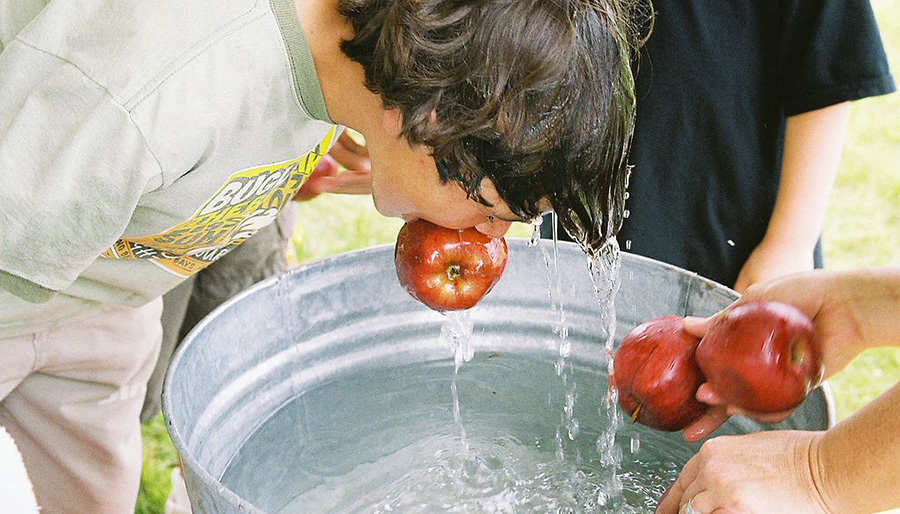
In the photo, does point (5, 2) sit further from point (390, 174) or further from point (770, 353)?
point (770, 353)

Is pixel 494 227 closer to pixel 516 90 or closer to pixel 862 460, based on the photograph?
pixel 516 90

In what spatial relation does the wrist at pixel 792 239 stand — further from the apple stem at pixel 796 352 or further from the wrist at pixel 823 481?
the wrist at pixel 823 481

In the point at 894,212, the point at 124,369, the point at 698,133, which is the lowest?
the point at 894,212

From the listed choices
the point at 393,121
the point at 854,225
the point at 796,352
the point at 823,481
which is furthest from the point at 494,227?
the point at 854,225

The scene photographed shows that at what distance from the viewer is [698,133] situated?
1.70 m

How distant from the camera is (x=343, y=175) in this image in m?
1.66

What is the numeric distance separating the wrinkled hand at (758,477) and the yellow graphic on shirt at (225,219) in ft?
2.23

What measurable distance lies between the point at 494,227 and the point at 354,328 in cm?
26

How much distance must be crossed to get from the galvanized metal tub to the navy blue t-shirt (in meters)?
0.42

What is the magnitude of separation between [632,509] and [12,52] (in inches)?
34.3

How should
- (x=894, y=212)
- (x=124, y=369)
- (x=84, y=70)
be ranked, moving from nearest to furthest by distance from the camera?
(x=84, y=70) < (x=124, y=369) < (x=894, y=212)

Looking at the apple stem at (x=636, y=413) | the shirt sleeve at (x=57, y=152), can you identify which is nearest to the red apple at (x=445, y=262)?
the apple stem at (x=636, y=413)

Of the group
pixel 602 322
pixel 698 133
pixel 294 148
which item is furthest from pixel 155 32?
pixel 698 133

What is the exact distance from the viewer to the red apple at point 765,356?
1091mm
